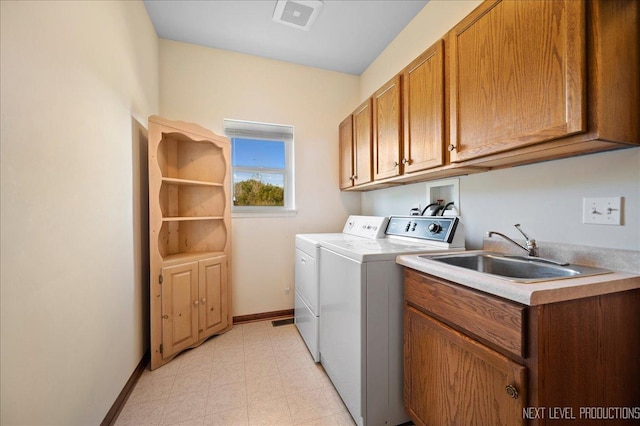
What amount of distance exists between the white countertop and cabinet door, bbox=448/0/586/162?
50 centimetres

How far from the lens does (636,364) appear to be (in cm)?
91

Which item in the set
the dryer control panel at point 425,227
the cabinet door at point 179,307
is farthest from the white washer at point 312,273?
the cabinet door at point 179,307

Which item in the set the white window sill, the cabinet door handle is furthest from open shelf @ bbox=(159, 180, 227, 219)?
the cabinet door handle

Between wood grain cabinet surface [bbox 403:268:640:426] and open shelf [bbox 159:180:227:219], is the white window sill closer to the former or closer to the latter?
open shelf [bbox 159:180:227:219]

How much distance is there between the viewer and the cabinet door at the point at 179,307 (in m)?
1.89

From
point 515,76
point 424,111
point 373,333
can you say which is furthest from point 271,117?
point 373,333

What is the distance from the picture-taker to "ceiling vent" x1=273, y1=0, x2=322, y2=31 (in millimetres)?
1902

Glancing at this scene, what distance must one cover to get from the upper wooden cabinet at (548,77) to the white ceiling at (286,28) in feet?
3.57

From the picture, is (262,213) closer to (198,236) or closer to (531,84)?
(198,236)

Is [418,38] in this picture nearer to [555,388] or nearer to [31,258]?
[555,388]

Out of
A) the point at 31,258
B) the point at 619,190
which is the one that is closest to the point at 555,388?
the point at 619,190

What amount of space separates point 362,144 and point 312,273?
4.01ft

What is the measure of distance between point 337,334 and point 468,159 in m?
1.22

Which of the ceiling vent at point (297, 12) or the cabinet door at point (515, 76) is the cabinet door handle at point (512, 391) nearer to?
the cabinet door at point (515, 76)
